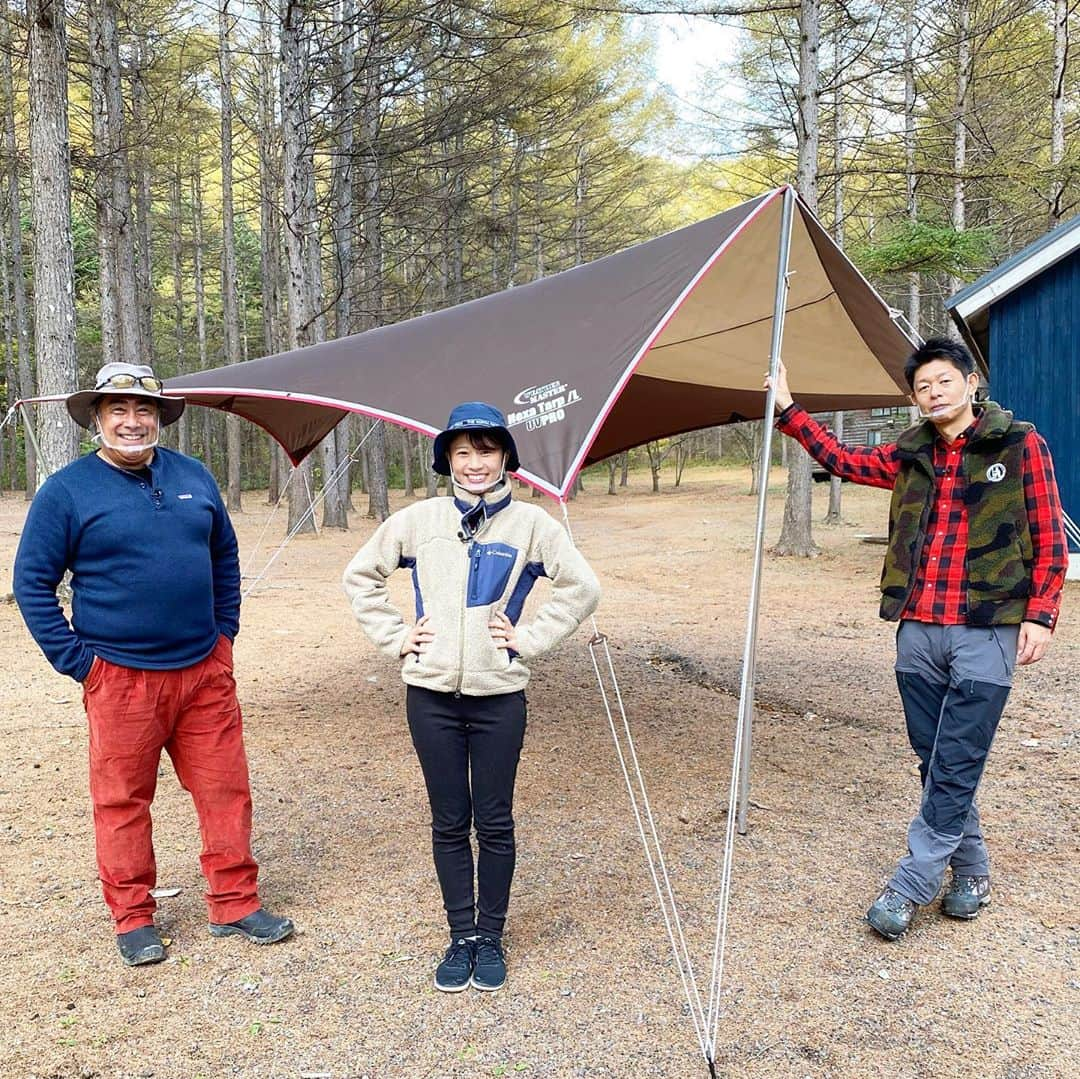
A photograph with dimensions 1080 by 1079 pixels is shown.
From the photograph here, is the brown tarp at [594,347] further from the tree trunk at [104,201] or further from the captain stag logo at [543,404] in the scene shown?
the tree trunk at [104,201]

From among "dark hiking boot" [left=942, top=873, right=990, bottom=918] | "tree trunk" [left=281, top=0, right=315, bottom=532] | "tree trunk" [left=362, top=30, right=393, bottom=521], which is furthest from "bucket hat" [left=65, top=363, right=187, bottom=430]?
"tree trunk" [left=362, top=30, right=393, bottom=521]

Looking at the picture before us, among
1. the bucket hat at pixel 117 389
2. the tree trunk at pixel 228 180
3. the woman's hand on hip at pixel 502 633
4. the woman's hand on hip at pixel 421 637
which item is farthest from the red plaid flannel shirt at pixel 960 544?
the tree trunk at pixel 228 180

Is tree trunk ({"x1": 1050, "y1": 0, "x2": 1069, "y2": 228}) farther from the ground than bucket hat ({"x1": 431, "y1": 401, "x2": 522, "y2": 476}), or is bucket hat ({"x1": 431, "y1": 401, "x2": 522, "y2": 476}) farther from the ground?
tree trunk ({"x1": 1050, "y1": 0, "x2": 1069, "y2": 228})

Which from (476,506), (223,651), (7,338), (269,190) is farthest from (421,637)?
(7,338)

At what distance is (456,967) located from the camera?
2.45 metres

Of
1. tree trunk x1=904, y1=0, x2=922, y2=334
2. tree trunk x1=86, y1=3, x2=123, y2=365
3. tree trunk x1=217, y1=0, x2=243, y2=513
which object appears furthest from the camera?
tree trunk x1=217, y1=0, x2=243, y2=513

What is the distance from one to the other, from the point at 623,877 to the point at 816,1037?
992 mm

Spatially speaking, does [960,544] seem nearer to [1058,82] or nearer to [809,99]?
[809,99]

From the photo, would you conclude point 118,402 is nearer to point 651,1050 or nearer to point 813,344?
point 651,1050

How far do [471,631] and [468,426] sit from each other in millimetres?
529

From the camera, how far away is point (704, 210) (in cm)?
2378

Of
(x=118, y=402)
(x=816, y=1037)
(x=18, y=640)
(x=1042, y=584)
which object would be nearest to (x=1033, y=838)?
(x=1042, y=584)

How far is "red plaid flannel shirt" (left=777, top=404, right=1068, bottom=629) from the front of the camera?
251 centimetres

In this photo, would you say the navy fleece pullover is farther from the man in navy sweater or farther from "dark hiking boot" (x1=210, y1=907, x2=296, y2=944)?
"dark hiking boot" (x1=210, y1=907, x2=296, y2=944)
